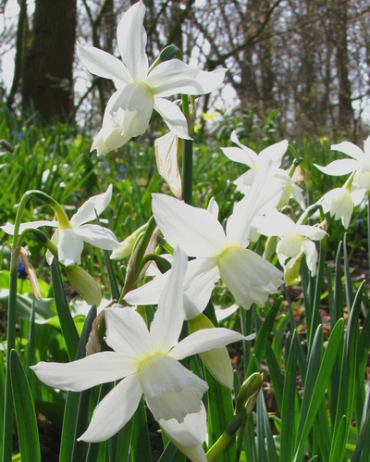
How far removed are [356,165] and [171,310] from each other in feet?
2.43

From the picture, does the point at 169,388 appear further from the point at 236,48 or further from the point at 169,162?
the point at 236,48

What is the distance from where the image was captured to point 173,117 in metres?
0.69

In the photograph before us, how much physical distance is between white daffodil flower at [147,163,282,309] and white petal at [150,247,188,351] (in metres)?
A: 0.06

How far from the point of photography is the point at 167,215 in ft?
1.70

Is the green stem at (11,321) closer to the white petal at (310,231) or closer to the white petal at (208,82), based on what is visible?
the white petal at (208,82)

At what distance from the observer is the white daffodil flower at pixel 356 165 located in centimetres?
106

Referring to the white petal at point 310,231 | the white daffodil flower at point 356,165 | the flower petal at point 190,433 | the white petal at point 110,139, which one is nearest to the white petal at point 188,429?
the flower petal at point 190,433

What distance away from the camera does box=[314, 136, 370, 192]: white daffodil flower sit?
1061 millimetres

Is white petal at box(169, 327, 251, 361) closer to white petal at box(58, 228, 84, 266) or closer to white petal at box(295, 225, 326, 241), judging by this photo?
white petal at box(58, 228, 84, 266)

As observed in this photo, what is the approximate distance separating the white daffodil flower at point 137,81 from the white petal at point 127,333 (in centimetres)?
26

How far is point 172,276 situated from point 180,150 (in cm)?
29

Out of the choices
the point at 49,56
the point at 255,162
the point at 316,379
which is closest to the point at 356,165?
the point at 255,162

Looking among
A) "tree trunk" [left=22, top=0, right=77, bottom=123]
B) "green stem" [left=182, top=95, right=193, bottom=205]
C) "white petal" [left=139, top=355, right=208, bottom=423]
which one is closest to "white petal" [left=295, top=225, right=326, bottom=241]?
"green stem" [left=182, top=95, right=193, bottom=205]

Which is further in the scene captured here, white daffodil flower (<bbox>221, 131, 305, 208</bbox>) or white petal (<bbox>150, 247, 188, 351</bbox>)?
white daffodil flower (<bbox>221, 131, 305, 208</bbox>)
